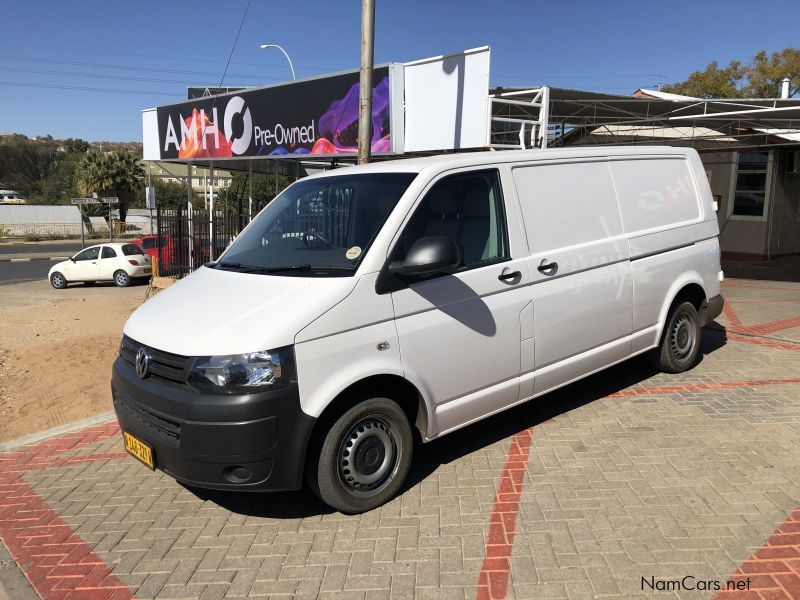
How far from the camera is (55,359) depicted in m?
9.40

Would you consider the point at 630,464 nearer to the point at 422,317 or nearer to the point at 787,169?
the point at 422,317

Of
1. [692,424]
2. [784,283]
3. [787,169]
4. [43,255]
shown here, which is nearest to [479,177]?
[692,424]

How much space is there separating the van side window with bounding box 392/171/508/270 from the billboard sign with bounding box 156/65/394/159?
5450 mm

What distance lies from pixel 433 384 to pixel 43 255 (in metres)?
36.6

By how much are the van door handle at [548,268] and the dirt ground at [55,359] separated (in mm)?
5151

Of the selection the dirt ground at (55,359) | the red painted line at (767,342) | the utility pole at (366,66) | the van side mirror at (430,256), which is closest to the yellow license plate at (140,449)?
the van side mirror at (430,256)

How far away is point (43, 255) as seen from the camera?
34.1 metres

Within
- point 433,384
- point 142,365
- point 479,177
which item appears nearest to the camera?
point 142,365

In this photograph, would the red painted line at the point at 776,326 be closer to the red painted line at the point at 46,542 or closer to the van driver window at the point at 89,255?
the red painted line at the point at 46,542

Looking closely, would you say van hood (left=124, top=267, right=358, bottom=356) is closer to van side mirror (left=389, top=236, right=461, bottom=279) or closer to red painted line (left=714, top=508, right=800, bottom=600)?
van side mirror (left=389, top=236, right=461, bottom=279)

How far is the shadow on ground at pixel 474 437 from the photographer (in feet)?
12.8

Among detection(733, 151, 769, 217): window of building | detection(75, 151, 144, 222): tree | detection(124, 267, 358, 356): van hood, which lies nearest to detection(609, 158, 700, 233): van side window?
detection(124, 267, 358, 356): van hood

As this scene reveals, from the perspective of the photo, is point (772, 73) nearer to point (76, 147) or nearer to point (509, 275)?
point (509, 275)

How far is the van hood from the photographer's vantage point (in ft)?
10.5
